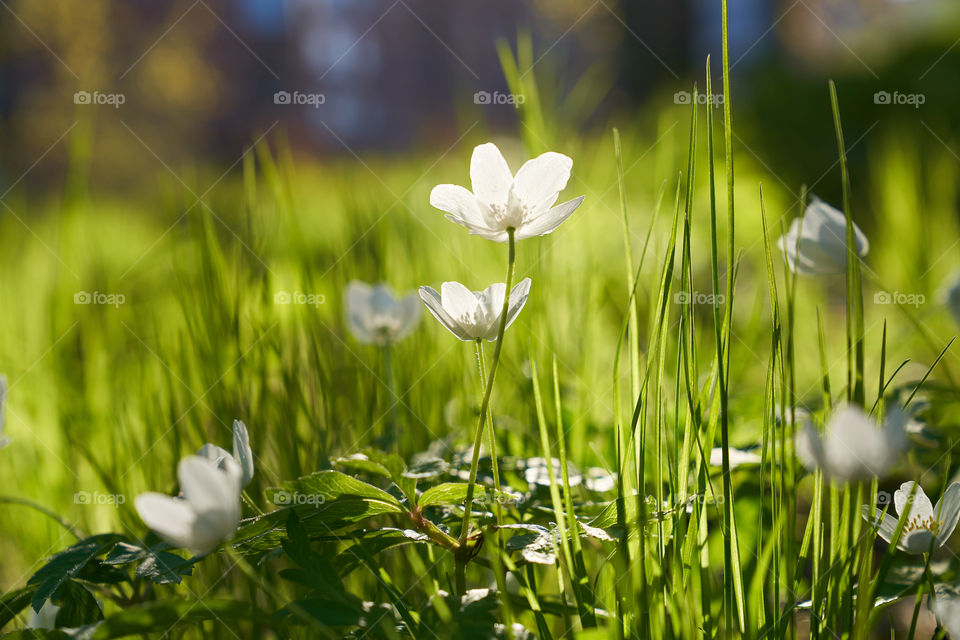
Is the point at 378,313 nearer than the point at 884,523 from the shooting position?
No

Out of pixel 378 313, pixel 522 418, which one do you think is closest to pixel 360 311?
pixel 378 313

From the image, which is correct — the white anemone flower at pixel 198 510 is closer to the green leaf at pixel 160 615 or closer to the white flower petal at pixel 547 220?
the green leaf at pixel 160 615

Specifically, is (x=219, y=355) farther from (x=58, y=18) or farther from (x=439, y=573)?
(x=58, y=18)

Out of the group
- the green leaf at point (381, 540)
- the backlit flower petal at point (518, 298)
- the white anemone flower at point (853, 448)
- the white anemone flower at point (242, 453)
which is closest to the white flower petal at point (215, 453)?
the white anemone flower at point (242, 453)

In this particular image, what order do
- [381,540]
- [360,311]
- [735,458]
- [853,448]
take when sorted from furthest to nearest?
[360,311] < [735,458] < [381,540] < [853,448]

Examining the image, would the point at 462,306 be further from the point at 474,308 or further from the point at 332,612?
the point at 332,612

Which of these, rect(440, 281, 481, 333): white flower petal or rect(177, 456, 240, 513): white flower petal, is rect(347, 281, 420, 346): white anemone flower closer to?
rect(440, 281, 481, 333): white flower petal
